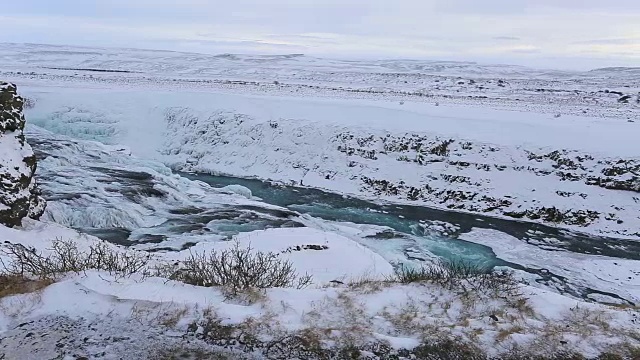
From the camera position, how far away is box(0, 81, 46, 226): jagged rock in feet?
41.1

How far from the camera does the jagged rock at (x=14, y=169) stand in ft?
41.1

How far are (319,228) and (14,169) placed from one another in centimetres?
905

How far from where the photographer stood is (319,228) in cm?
1730

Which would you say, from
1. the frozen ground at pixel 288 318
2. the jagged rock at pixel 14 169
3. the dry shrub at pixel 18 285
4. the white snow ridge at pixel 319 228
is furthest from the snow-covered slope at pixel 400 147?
the dry shrub at pixel 18 285

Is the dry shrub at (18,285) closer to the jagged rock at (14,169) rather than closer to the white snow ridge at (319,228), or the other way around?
the white snow ridge at (319,228)

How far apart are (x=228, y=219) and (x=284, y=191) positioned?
6.82 metres

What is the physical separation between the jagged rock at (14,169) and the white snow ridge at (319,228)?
78 millimetres

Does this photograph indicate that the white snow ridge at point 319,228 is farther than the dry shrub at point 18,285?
No

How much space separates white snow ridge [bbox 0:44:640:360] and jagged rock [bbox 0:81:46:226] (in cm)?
8

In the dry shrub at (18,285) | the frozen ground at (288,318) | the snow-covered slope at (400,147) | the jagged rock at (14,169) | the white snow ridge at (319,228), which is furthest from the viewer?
the snow-covered slope at (400,147)

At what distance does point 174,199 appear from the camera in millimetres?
18984

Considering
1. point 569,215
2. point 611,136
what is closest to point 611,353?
point 569,215

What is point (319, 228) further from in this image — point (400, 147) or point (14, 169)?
point (400, 147)

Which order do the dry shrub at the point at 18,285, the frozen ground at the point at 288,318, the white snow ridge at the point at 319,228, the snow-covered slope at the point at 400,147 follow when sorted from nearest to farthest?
the frozen ground at the point at 288,318
the white snow ridge at the point at 319,228
the dry shrub at the point at 18,285
the snow-covered slope at the point at 400,147
